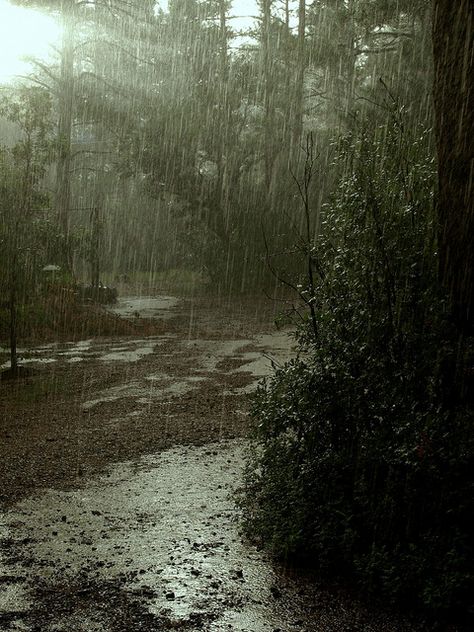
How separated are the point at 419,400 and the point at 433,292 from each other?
82 cm

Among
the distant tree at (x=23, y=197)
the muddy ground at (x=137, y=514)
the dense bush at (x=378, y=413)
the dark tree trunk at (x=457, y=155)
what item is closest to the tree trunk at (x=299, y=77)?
the distant tree at (x=23, y=197)

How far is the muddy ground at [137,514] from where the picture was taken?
464cm

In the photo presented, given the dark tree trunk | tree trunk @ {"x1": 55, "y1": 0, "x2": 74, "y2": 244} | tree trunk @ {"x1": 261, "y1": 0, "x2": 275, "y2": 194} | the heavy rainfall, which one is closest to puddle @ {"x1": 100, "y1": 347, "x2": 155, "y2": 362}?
the heavy rainfall

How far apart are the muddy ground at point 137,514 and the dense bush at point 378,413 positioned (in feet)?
1.07

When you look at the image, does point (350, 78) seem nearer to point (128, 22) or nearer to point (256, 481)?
point (128, 22)

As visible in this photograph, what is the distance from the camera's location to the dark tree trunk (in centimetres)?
527

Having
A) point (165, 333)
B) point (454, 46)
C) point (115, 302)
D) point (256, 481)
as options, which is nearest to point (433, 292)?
point (454, 46)

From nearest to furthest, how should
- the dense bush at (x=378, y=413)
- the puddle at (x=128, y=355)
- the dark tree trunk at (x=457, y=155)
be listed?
the dense bush at (x=378, y=413) → the dark tree trunk at (x=457, y=155) → the puddle at (x=128, y=355)

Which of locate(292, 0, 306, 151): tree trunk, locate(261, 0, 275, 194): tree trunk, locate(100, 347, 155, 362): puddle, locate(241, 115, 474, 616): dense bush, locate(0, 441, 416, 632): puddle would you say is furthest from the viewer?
locate(261, 0, 275, 194): tree trunk

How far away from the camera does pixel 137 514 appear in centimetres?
649

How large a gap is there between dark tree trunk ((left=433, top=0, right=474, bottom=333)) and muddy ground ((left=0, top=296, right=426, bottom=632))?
232 cm

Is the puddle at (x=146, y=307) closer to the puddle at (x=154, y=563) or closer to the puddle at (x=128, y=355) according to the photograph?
the puddle at (x=128, y=355)

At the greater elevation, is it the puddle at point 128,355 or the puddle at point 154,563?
the puddle at point 154,563

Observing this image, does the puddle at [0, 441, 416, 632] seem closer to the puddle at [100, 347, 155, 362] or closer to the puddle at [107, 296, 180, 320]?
the puddle at [100, 347, 155, 362]
